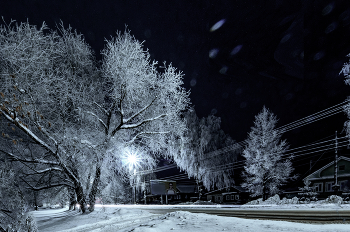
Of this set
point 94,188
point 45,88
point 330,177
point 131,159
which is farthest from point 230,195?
point 45,88

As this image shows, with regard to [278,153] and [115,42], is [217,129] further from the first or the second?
[115,42]

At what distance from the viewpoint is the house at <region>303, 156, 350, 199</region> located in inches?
1049

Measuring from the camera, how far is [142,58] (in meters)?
9.29

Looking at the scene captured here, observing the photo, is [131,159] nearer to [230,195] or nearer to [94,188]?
[94,188]

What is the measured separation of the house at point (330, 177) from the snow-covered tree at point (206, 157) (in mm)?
12930

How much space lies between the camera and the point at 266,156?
73.0ft

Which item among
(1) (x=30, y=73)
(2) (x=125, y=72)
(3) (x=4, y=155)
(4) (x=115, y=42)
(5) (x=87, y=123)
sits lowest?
(3) (x=4, y=155)

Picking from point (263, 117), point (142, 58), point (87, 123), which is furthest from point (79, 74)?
point (263, 117)

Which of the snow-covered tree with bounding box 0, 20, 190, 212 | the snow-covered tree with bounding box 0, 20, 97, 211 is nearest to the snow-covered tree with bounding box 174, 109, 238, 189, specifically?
the snow-covered tree with bounding box 0, 20, 190, 212

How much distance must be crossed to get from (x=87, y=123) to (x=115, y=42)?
155 inches

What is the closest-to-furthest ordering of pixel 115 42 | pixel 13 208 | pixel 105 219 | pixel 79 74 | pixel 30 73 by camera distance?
1. pixel 13 208
2. pixel 30 73
3. pixel 105 219
4. pixel 115 42
5. pixel 79 74

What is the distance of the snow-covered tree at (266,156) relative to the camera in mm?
22375

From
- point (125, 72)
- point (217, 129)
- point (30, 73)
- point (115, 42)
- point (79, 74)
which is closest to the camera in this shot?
point (30, 73)

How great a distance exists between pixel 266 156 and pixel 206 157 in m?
6.53
